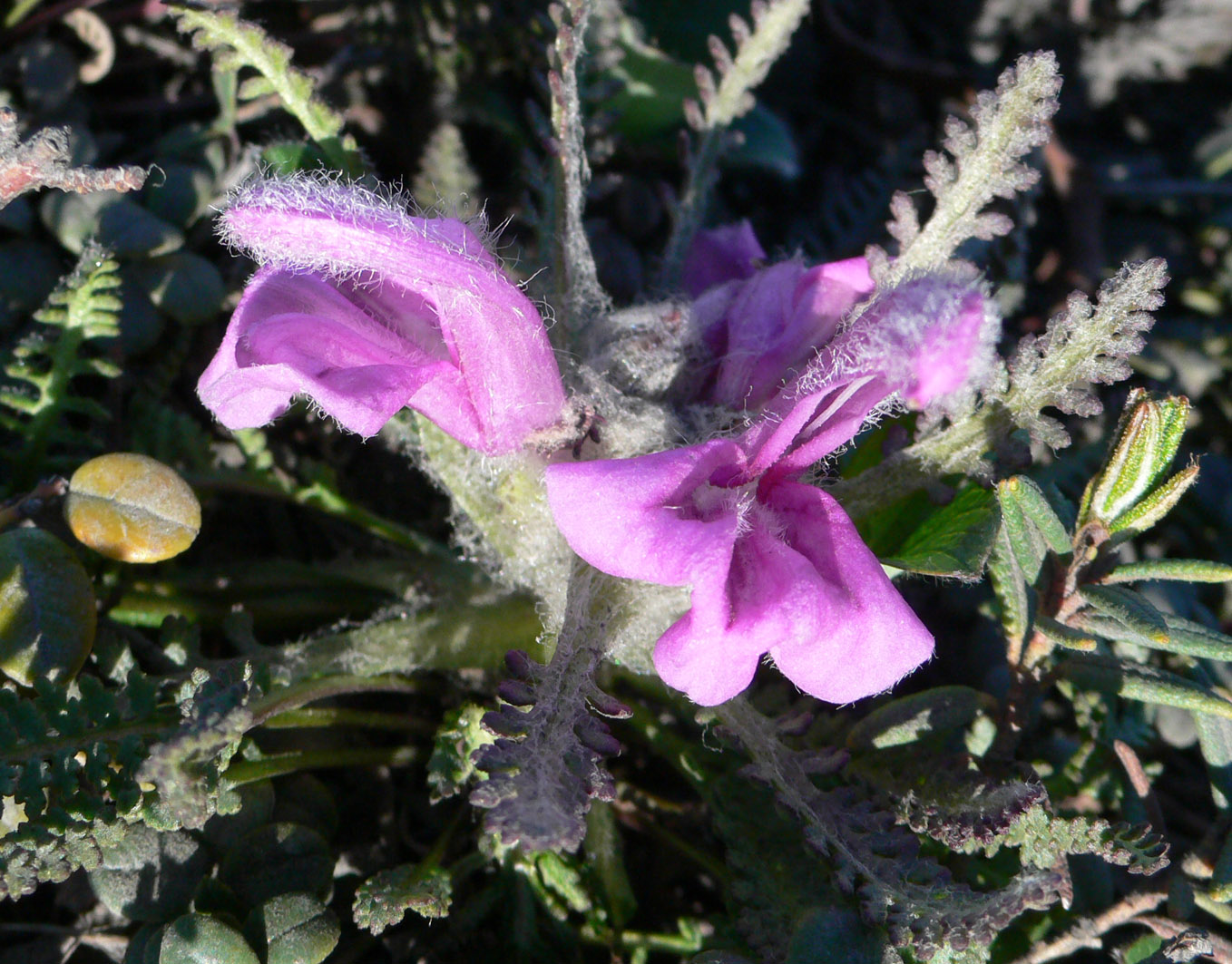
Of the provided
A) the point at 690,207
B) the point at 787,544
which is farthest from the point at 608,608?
the point at 690,207

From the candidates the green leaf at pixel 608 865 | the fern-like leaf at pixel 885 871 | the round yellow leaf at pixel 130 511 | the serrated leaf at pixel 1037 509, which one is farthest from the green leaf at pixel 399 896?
the serrated leaf at pixel 1037 509

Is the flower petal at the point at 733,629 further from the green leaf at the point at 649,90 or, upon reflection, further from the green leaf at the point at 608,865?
the green leaf at the point at 649,90

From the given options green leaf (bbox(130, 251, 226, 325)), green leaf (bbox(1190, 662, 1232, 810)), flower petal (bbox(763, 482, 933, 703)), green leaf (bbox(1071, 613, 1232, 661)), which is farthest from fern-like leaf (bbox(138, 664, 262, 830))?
green leaf (bbox(1190, 662, 1232, 810))

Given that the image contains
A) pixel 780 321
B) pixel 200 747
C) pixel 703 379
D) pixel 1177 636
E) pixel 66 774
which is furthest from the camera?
pixel 703 379

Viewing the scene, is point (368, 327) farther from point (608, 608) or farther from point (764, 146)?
point (764, 146)

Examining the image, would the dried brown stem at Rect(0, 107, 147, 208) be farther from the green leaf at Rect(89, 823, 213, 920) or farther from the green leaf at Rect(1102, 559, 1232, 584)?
the green leaf at Rect(1102, 559, 1232, 584)

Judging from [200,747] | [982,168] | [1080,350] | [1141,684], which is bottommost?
[200,747]

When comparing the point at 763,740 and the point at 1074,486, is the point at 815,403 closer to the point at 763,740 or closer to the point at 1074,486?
the point at 763,740

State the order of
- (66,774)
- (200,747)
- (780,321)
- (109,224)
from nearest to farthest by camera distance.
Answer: (200,747), (66,774), (780,321), (109,224)
